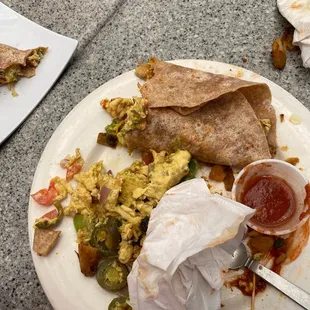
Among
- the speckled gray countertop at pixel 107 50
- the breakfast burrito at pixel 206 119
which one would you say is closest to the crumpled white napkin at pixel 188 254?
the breakfast burrito at pixel 206 119

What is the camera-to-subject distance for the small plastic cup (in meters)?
1.19

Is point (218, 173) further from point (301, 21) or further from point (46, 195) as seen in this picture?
point (301, 21)

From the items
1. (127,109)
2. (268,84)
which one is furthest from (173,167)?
(268,84)

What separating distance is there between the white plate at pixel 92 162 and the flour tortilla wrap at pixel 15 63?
34 cm

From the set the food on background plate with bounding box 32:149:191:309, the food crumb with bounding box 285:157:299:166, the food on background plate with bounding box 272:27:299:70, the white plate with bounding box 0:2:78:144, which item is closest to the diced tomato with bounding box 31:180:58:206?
the food on background plate with bounding box 32:149:191:309

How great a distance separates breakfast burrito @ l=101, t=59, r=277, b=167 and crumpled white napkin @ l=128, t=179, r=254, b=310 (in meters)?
0.23

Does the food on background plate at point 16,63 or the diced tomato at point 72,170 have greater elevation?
the food on background plate at point 16,63

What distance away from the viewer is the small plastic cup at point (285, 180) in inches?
46.8

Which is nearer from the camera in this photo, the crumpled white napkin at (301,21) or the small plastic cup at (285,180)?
the small plastic cup at (285,180)

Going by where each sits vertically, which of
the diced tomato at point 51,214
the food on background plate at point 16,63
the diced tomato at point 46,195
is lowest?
the diced tomato at point 51,214

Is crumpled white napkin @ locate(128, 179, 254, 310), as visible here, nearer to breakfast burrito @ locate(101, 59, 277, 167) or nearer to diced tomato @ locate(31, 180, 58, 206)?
breakfast burrito @ locate(101, 59, 277, 167)

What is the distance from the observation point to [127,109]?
135cm

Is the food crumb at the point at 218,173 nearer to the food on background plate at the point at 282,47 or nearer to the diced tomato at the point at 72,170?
the diced tomato at the point at 72,170

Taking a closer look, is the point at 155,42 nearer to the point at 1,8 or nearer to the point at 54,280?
the point at 1,8
